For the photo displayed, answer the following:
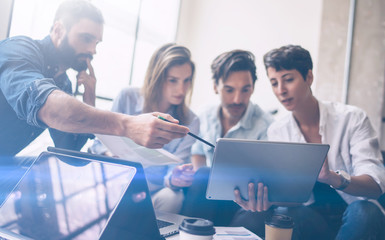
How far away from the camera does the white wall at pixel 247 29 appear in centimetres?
247

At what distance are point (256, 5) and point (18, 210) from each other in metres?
2.58

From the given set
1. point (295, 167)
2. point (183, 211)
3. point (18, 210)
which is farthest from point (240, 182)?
point (18, 210)

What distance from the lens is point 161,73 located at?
162cm

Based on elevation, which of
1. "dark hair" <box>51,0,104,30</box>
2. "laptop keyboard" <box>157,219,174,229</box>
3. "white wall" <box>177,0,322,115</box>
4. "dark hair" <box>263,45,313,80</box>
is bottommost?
"laptop keyboard" <box>157,219,174,229</box>

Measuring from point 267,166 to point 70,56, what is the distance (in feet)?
3.16

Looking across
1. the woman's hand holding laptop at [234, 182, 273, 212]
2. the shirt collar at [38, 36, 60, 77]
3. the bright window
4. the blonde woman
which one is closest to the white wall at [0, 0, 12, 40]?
the bright window

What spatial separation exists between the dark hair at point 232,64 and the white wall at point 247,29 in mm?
823

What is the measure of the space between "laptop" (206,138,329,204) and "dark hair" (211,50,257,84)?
3.00 feet

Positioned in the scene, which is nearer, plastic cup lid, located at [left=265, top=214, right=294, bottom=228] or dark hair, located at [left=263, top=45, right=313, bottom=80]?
plastic cup lid, located at [left=265, top=214, right=294, bottom=228]

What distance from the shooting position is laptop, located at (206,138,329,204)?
0.85 m

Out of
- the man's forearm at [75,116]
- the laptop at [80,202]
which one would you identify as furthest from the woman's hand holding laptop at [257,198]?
the man's forearm at [75,116]

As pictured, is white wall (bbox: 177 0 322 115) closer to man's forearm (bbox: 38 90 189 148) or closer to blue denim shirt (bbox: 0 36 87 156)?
blue denim shirt (bbox: 0 36 87 156)

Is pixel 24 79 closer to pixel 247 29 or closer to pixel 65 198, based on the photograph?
pixel 65 198

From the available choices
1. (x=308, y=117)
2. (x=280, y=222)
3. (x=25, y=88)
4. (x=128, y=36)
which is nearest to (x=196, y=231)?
(x=280, y=222)
